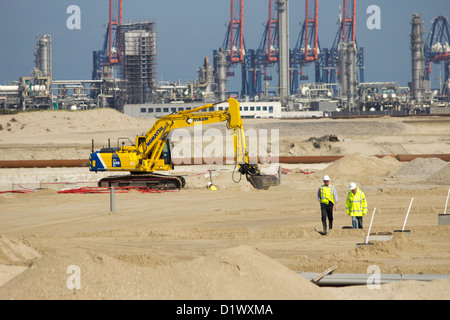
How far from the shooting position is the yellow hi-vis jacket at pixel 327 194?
14.4 metres

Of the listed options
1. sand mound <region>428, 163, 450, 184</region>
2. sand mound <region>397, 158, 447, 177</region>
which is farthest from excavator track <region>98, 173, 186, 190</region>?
sand mound <region>397, 158, 447, 177</region>

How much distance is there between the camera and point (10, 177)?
29.0 metres

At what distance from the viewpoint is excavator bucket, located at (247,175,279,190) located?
74.3ft

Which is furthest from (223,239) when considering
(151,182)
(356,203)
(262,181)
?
(151,182)

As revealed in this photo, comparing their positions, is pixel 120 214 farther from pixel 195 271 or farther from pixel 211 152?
pixel 211 152

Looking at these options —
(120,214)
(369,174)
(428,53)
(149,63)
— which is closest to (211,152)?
(369,174)

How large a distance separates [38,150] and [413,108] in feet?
281

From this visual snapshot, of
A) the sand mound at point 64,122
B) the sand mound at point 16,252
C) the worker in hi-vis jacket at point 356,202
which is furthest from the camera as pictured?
the sand mound at point 64,122

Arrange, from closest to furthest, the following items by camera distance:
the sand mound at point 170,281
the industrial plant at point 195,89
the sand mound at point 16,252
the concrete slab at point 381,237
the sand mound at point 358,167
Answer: the sand mound at point 170,281 → the sand mound at point 16,252 → the concrete slab at point 381,237 → the sand mound at point 358,167 → the industrial plant at point 195,89

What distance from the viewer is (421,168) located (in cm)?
2739

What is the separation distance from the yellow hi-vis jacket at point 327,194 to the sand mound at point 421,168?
1357 centimetres

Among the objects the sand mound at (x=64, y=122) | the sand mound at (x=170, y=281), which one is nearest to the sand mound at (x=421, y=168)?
the sand mound at (x=170, y=281)

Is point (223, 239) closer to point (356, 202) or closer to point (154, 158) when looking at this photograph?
point (356, 202)

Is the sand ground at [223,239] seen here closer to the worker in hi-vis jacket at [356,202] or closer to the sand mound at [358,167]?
the sand mound at [358,167]
